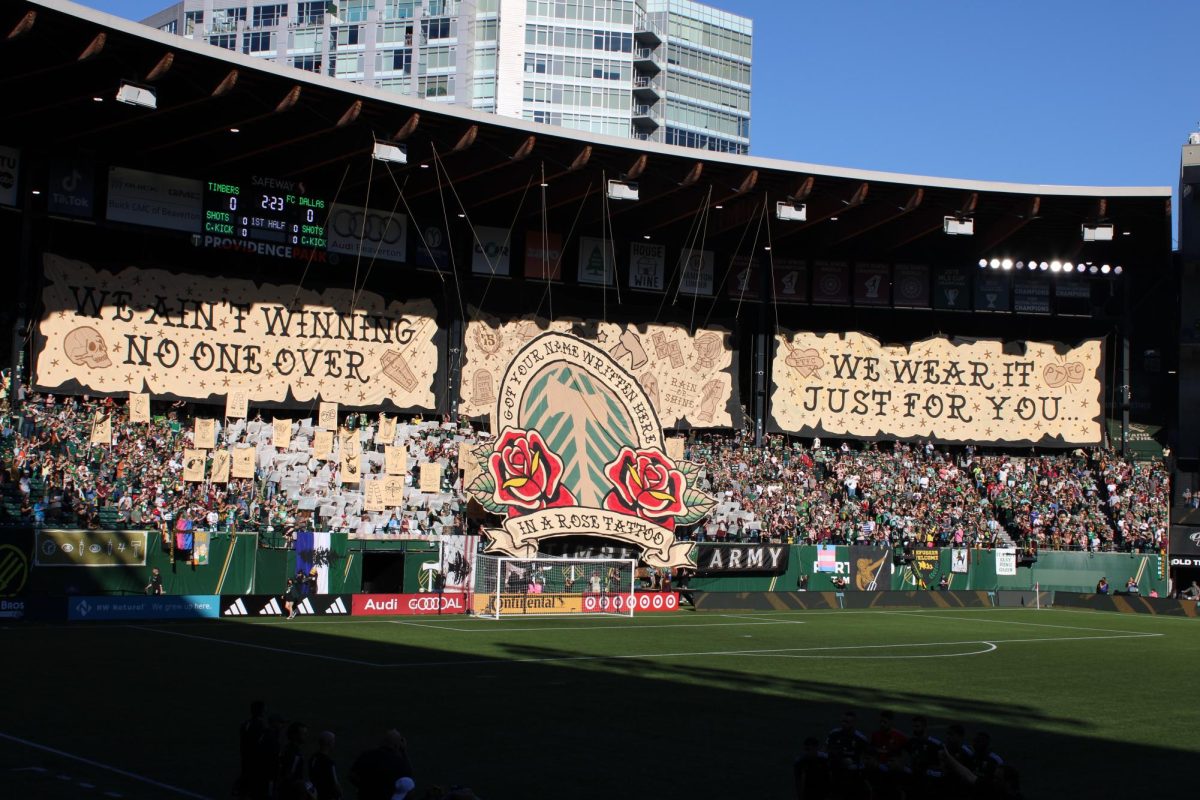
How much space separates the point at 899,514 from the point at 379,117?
1259 inches

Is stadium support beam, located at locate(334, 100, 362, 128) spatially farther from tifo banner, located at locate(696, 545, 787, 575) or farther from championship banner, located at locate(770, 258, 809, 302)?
championship banner, located at locate(770, 258, 809, 302)

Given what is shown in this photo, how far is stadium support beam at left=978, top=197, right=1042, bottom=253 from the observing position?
66312 millimetres

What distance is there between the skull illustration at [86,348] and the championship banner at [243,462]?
28.0 ft

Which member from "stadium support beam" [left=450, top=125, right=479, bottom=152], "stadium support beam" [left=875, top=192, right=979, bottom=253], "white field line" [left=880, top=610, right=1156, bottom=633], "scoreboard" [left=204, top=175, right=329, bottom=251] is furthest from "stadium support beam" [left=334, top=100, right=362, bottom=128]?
"white field line" [left=880, top=610, right=1156, bottom=633]

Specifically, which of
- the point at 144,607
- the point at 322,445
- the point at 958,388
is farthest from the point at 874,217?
the point at 144,607

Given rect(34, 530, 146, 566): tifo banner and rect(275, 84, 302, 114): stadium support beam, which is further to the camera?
rect(275, 84, 302, 114): stadium support beam

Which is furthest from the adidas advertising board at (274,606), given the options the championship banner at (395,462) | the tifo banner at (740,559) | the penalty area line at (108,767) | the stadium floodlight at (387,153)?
the penalty area line at (108,767)

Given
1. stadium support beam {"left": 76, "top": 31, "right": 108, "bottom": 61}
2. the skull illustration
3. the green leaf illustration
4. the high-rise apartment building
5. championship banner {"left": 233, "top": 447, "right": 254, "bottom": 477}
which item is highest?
the high-rise apartment building

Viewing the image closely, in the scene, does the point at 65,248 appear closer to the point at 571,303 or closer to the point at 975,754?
the point at 571,303

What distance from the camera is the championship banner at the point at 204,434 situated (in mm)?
52094

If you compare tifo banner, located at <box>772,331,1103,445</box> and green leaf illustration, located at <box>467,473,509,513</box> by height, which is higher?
tifo banner, located at <box>772,331,1103,445</box>

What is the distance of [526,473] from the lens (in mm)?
53625

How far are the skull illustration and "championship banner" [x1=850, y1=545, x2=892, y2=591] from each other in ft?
112

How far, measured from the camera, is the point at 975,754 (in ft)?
52.5
